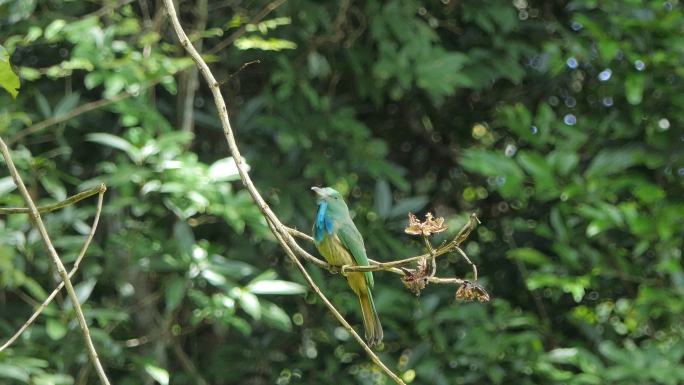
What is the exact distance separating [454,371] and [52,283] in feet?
5.66

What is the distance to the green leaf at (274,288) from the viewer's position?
170 inches

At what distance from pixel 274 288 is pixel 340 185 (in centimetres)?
80

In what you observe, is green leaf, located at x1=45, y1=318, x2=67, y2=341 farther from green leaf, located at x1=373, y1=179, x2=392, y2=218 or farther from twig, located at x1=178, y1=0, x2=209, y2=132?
green leaf, located at x1=373, y1=179, x2=392, y2=218

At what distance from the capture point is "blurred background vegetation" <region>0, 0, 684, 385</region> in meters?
4.45

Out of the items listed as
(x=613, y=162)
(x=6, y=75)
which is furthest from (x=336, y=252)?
(x=613, y=162)

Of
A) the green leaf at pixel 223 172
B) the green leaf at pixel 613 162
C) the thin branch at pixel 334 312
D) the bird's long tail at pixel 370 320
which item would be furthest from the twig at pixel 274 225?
the green leaf at pixel 613 162

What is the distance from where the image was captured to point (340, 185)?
5.00 metres

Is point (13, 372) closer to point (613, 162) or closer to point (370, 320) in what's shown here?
point (370, 320)

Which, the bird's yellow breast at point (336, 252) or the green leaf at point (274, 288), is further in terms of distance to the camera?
the green leaf at point (274, 288)

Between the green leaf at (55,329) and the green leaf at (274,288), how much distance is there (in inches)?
27.9

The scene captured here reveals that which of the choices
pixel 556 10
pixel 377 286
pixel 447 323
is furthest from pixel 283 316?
pixel 556 10

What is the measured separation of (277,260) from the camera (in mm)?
5168

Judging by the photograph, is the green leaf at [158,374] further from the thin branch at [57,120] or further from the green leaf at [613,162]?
the green leaf at [613,162]

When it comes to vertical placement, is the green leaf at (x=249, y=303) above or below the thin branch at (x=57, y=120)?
below
